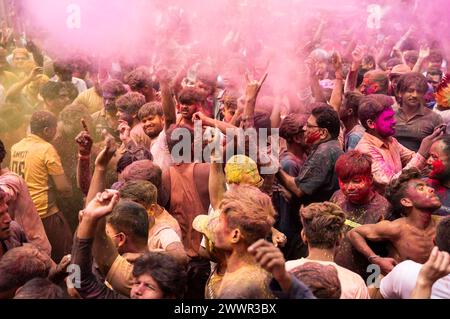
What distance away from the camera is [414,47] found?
38.3 feet

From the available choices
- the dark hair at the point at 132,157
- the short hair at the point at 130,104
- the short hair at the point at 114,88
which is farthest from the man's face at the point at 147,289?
the short hair at the point at 114,88

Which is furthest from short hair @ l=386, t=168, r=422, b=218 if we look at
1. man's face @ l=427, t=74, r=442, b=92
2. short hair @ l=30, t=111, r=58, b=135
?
man's face @ l=427, t=74, r=442, b=92

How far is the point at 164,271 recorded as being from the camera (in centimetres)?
348

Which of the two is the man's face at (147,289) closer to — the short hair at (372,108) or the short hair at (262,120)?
the short hair at (372,108)

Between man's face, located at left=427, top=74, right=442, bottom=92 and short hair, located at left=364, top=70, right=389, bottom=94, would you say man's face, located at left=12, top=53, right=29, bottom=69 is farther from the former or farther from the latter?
man's face, located at left=427, top=74, right=442, bottom=92

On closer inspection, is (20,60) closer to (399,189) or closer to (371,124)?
(371,124)

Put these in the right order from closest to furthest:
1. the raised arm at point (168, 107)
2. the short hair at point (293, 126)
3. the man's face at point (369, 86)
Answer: the short hair at point (293, 126) < the raised arm at point (168, 107) < the man's face at point (369, 86)

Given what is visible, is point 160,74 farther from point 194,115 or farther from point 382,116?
point 382,116

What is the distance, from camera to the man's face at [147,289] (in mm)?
3443

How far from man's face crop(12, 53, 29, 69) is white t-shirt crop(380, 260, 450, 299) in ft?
25.9

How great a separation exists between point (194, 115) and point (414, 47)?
6610 mm

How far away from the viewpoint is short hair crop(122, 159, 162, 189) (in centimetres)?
505

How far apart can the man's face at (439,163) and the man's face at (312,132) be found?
94cm

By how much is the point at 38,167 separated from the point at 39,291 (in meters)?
2.77
